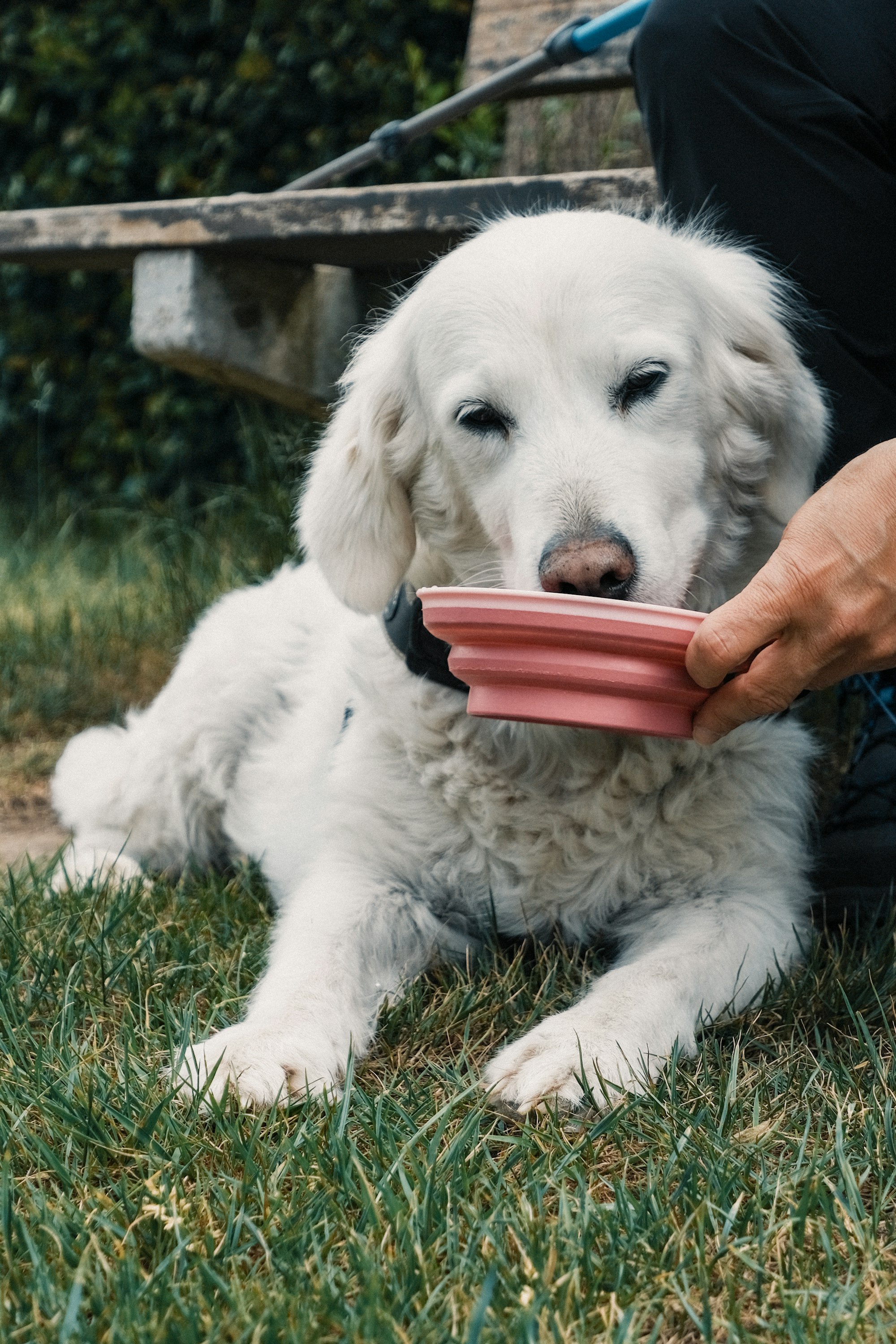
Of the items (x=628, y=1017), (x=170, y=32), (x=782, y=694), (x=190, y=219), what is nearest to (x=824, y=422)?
(x=782, y=694)

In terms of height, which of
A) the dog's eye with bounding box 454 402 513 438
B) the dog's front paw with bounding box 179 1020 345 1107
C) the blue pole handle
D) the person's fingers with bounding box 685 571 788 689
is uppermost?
the blue pole handle

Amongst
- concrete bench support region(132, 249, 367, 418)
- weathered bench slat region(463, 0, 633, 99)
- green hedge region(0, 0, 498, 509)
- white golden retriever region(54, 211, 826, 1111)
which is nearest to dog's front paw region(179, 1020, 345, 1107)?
white golden retriever region(54, 211, 826, 1111)

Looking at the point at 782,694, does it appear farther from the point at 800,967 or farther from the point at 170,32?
the point at 170,32

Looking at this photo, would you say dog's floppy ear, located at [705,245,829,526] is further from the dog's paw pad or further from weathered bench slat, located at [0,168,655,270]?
the dog's paw pad

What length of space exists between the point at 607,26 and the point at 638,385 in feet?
4.58

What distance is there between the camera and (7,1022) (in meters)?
1.72

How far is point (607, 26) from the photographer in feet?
9.46

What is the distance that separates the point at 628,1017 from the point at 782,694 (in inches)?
17.9

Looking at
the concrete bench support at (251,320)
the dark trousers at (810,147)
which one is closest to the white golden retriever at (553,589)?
the dark trousers at (810,147)

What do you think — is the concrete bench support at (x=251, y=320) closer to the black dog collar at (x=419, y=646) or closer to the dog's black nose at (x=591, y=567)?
the black dog collar at (x=419, y=646)

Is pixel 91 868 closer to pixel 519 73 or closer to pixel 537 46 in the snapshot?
pixel 519 73

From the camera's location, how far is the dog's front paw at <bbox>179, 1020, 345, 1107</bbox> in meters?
1.52

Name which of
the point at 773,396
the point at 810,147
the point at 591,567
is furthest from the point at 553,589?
the point at 810,147

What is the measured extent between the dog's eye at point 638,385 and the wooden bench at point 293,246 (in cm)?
95
